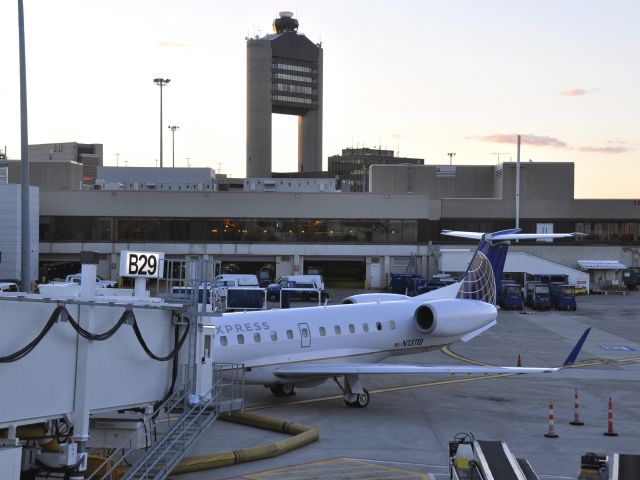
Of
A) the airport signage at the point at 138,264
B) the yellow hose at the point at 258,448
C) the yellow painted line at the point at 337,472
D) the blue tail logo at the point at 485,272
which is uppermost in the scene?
the airport signage at the point at 138,264

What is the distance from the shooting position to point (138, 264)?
750 inches

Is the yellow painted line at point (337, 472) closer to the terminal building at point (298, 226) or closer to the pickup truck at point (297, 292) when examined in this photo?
the pickup truck at point (297, 292)

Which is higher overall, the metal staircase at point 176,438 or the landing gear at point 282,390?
the metal staircase at point 176,438

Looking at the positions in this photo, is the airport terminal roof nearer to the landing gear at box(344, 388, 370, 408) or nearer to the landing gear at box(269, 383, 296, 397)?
the landing gear at box(269, 383, 296, 397)

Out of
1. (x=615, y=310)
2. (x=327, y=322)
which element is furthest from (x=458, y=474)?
(x=615, y=310)

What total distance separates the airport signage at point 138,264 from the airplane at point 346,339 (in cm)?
1091

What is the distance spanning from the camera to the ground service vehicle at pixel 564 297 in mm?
71000

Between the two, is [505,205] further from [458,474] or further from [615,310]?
[458,474]

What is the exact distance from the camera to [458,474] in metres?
19.2

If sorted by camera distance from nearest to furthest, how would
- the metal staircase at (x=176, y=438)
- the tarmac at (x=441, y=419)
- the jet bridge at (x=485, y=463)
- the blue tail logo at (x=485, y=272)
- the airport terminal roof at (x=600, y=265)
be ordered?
the jet bridge at (x=485, y=463)
the metal staircase at (x=176, y=438)
the tarmac at (x=441, y=419)
the blue tail logo at (x=485, y=272)
the airport terminal roof at (x=600, y=265)

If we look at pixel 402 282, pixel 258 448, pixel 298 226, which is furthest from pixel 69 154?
pixel 258 448

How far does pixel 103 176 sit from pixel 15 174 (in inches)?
407

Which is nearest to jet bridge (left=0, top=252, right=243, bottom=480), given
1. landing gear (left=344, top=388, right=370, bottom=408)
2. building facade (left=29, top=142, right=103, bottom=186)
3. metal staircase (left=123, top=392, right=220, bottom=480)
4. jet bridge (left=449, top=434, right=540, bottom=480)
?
metal staircase (left=123, top=392, right=220, bottom=480)

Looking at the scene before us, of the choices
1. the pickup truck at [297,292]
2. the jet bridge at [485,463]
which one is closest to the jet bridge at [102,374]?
the jet bridge at [485,463]
